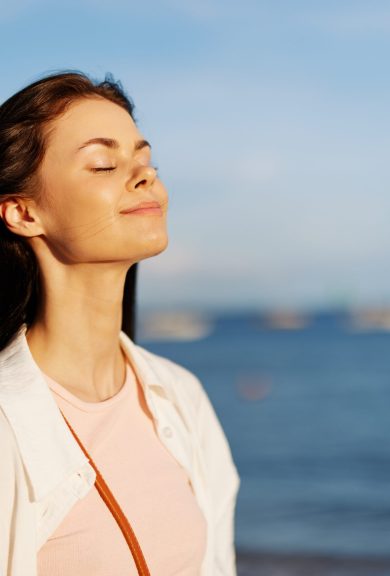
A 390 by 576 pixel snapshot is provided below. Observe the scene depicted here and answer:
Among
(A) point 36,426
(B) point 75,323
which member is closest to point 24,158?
(B) point 75,323

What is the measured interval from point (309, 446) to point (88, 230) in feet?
48.7

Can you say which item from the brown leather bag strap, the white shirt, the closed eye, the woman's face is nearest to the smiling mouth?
the woman's face

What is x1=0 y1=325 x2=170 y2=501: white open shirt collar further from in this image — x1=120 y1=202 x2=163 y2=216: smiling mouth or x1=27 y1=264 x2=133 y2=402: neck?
x1=120 y1=202 x2=163 y2=216: smiling mouth

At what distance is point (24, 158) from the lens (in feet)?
Result: 7.75

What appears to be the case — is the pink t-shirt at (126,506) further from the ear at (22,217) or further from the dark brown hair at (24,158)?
the ear at (22,217)

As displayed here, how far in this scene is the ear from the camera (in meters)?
2.39

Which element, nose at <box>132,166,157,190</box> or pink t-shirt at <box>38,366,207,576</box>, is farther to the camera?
nose at <box>132,166,157,190</box>

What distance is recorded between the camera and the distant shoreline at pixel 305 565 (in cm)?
724

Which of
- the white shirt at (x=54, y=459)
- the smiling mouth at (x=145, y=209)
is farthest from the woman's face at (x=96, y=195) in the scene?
the white shirt at (x=54, y=459)

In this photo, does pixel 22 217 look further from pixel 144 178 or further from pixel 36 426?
pixel 36 426

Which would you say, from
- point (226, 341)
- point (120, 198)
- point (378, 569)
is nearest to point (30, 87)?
point (120, 198)

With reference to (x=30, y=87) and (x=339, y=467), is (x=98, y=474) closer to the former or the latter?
(x=30, y=87)

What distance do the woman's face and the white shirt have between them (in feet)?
1.03

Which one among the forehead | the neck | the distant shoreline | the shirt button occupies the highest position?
the forehead
